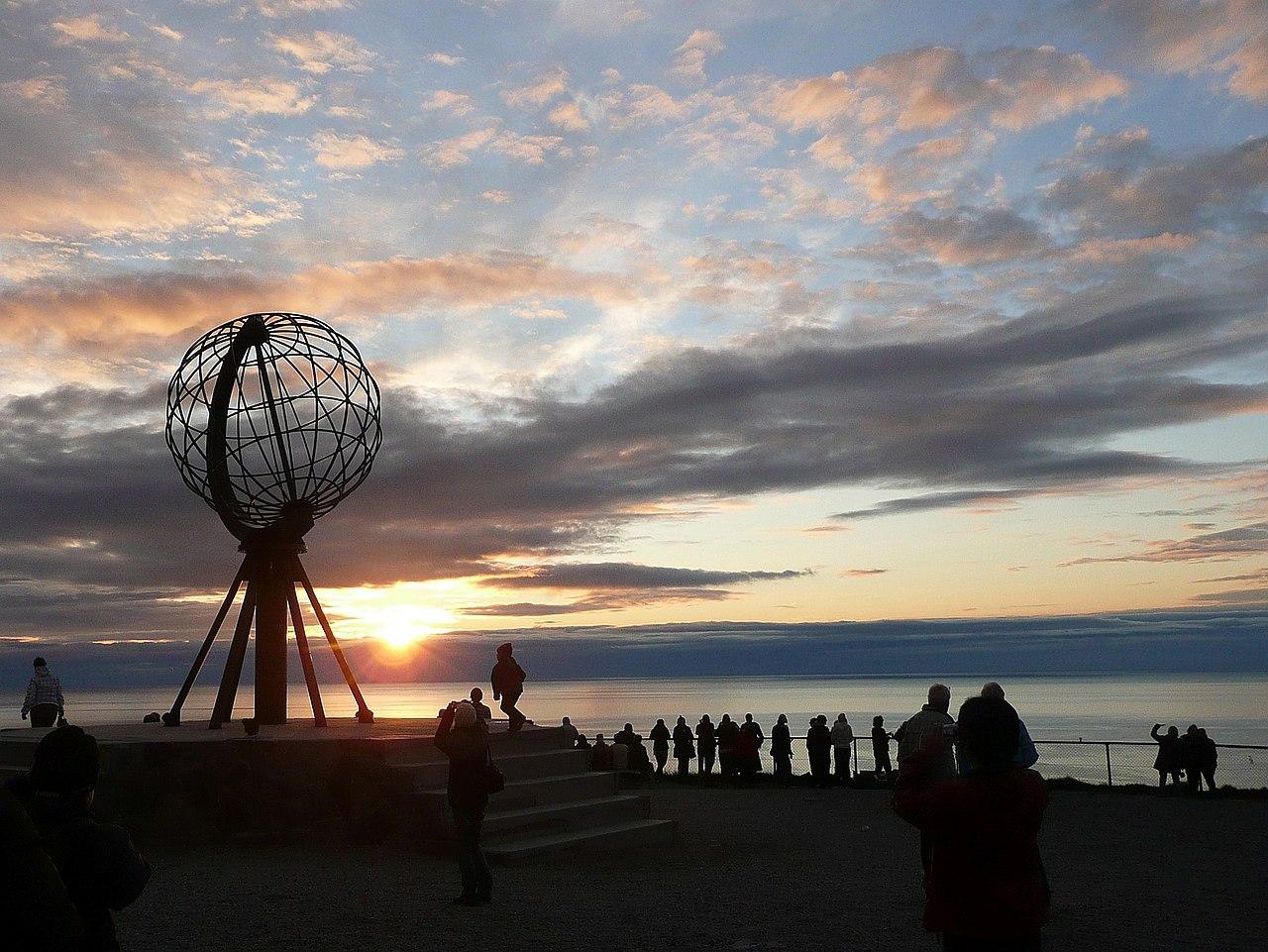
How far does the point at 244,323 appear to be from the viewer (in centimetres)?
1811

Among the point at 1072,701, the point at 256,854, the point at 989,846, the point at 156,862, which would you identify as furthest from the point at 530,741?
the point at 1072,701

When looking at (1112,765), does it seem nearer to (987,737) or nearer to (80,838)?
(987,737)

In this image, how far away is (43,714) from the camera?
56.7 feet

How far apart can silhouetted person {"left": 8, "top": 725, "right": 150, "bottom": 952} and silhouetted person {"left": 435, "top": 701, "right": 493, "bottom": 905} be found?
5786 millimetres

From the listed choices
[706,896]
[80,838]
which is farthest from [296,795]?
[80,838]

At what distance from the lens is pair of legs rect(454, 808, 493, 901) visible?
9695 millimetres

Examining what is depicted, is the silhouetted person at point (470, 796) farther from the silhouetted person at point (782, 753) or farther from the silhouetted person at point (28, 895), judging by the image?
the silhouetted person at point (782, 753)

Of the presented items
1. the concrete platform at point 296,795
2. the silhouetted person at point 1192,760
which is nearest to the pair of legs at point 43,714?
the concrete platform at point 296,795

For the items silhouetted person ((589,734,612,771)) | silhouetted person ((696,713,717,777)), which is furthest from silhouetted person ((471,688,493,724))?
silhouetted person ((696,713,717,777))

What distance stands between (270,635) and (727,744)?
1044 cm

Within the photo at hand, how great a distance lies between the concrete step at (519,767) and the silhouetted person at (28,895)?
9953mm

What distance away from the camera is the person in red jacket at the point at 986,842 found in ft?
13.2

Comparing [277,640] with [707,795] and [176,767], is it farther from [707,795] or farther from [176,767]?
[707,795]

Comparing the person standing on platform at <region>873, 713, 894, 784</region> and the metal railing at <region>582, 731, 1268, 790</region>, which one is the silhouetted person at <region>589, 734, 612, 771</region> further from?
the metal railing at <region>582, 731, 1268, 790</region>
